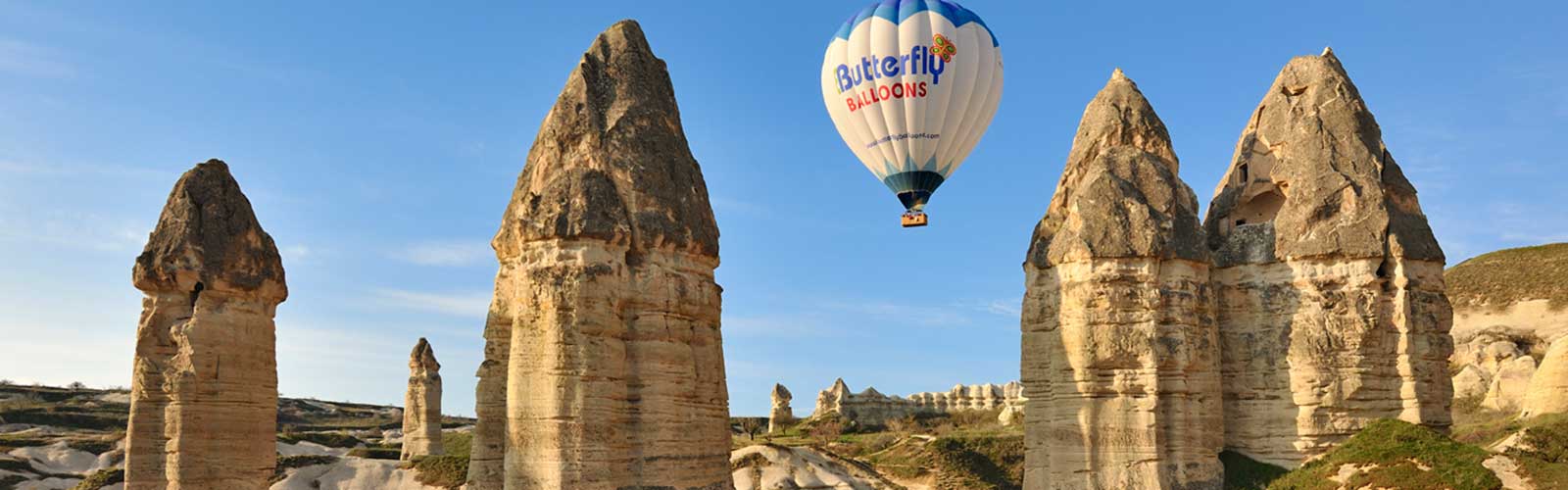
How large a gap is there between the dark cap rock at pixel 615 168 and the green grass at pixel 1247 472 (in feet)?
36.8

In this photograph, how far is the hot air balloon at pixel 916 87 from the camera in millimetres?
33406

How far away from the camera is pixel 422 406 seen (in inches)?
2029

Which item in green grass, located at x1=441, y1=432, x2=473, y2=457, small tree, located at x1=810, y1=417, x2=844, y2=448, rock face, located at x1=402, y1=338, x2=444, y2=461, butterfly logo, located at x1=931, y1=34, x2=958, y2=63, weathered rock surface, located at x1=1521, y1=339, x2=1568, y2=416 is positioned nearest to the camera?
butterfly logo, located at x1=931, y1=34, x2=958, y2=63

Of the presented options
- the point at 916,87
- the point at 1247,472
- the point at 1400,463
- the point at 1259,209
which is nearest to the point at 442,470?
the point at 916,87

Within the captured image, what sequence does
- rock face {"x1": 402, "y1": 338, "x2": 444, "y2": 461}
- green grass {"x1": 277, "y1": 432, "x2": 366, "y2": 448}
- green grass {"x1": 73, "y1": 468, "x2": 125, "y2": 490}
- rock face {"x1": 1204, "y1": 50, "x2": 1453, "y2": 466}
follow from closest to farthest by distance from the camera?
rock face {"x1": 1204, "y1": 50, "x2": 1453, "y2": 466} < green grass {"x1": 73, "y1": 468, "x2": 125, "y2": 490} < rock face {"x1": 402, "y1": 338, "x2": 444, "y2": 461} < green grass {"x1": 277, "y1": 432, "x2": 366, "y2": 448}

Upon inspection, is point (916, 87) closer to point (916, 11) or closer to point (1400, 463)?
point (916, 11)

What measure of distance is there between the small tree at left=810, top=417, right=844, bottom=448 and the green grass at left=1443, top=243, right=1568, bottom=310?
36409 mm

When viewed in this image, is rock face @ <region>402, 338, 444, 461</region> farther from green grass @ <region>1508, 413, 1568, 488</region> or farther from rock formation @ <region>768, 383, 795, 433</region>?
green grass @ <region>1508, 413, 1568, 488</region>

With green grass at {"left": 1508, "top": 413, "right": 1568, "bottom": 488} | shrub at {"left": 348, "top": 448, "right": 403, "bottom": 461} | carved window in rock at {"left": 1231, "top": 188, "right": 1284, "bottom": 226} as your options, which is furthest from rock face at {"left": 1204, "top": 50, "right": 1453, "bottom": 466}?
shrub at {"left": 348, "top": 448, "right": 403, "bottom": 461}

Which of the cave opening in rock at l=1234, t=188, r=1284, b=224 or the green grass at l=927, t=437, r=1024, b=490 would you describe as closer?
the cave opening in rock at l=1234, t=188, r=1284, b=224

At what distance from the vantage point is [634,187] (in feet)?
72.6

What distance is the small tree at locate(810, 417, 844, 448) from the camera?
54938 mm

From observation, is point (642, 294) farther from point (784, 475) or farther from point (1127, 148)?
point (784, 475)

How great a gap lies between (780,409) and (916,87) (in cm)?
3246
